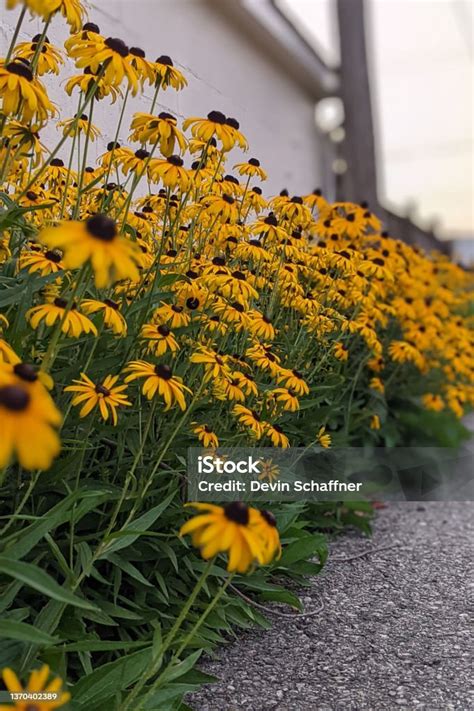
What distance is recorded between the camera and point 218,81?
4.90 meters

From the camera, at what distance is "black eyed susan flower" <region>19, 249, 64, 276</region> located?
1.64 meters

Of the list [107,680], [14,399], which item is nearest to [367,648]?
[107,680]

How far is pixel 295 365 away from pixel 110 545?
1042 millimetres

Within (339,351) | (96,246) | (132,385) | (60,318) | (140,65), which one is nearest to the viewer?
(96,246)

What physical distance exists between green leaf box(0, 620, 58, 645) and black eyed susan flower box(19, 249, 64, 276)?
73 centimetres

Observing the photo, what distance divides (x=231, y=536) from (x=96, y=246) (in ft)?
1.33

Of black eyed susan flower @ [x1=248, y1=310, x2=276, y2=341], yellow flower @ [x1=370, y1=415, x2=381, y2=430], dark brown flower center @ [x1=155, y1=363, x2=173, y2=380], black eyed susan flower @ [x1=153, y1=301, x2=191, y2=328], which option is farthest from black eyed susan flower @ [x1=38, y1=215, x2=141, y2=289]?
yellow flower @ [x1=370, y1=415, x2=381, y2=430]

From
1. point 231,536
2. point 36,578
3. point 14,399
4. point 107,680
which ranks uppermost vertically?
point 14,399

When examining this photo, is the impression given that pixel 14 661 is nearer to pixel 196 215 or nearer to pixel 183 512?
pixel 183 512

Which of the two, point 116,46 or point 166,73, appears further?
point 166,73

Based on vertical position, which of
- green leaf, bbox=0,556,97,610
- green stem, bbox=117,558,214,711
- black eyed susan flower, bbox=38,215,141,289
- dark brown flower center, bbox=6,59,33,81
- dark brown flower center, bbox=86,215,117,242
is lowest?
green stem, bbox=117,558,214,711

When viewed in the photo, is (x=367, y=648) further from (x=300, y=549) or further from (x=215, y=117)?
(x=215, y=117)

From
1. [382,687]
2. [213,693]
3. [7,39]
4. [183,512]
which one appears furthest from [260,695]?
[7,39]

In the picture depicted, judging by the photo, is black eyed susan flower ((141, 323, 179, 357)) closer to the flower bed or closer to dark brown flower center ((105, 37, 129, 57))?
the flower bed
